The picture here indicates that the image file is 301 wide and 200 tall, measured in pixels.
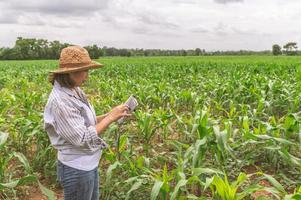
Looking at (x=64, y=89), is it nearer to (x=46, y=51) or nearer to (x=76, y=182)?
(x=76, y=182)

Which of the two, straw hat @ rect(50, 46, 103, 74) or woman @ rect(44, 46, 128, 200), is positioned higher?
straw hat @ rect(50, 46, 103, 74)

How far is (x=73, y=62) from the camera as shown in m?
2.55

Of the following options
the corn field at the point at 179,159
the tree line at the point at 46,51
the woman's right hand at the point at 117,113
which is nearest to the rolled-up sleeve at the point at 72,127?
the woman's right hand at the point at 117,113

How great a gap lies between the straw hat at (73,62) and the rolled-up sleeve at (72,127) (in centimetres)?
22

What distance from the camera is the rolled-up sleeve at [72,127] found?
246 centimetres

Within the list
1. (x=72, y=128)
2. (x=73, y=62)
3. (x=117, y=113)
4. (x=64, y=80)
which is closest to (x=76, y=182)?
(x=72, y=128)

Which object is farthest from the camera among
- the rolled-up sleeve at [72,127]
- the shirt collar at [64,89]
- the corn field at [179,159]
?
the corn field at [179,159]

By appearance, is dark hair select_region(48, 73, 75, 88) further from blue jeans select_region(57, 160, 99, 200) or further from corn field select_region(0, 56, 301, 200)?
corn field select_region(0, 56, 301, 200)

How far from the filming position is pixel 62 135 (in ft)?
8.20

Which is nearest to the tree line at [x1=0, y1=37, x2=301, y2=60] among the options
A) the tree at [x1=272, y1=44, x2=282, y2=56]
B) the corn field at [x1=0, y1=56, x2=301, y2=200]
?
the tree at [x1=272, y1=44, x2=282, y2=56]

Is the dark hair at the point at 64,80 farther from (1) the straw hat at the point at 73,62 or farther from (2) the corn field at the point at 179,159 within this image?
(2) the corn field at the point at 179,159

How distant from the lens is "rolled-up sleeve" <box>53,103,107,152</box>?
2.46 m

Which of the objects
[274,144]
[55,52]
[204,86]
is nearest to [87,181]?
[274,144]

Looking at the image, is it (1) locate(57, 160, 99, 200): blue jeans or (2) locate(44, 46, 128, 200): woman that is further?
(1) locate(57, 160, 99, 200): blue jeans
